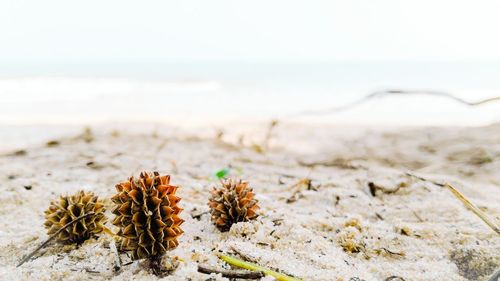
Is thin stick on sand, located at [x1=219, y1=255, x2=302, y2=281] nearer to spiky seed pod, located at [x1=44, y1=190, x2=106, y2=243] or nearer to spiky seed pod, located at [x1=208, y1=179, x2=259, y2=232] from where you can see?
spiky seed pod, located at [x1=208, y1=179, x2=259, y2=232]

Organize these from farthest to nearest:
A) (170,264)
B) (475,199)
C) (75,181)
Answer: (75,181), (475,199), (170,264)

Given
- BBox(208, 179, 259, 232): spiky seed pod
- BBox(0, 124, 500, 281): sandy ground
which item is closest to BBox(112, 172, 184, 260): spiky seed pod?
BBox(0, 124, 500, 281): sandy ground

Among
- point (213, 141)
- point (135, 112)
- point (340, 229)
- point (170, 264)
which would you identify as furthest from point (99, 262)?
point (135, 112)

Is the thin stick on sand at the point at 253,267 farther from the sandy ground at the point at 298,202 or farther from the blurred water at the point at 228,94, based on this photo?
the blurred water at the point at 228,94

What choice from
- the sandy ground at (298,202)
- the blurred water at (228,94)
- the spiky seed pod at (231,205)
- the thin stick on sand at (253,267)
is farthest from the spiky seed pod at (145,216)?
the blurred water at (228,94)

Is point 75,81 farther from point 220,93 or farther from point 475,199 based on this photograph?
point 475,199

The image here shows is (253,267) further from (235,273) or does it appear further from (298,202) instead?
(298,202)
